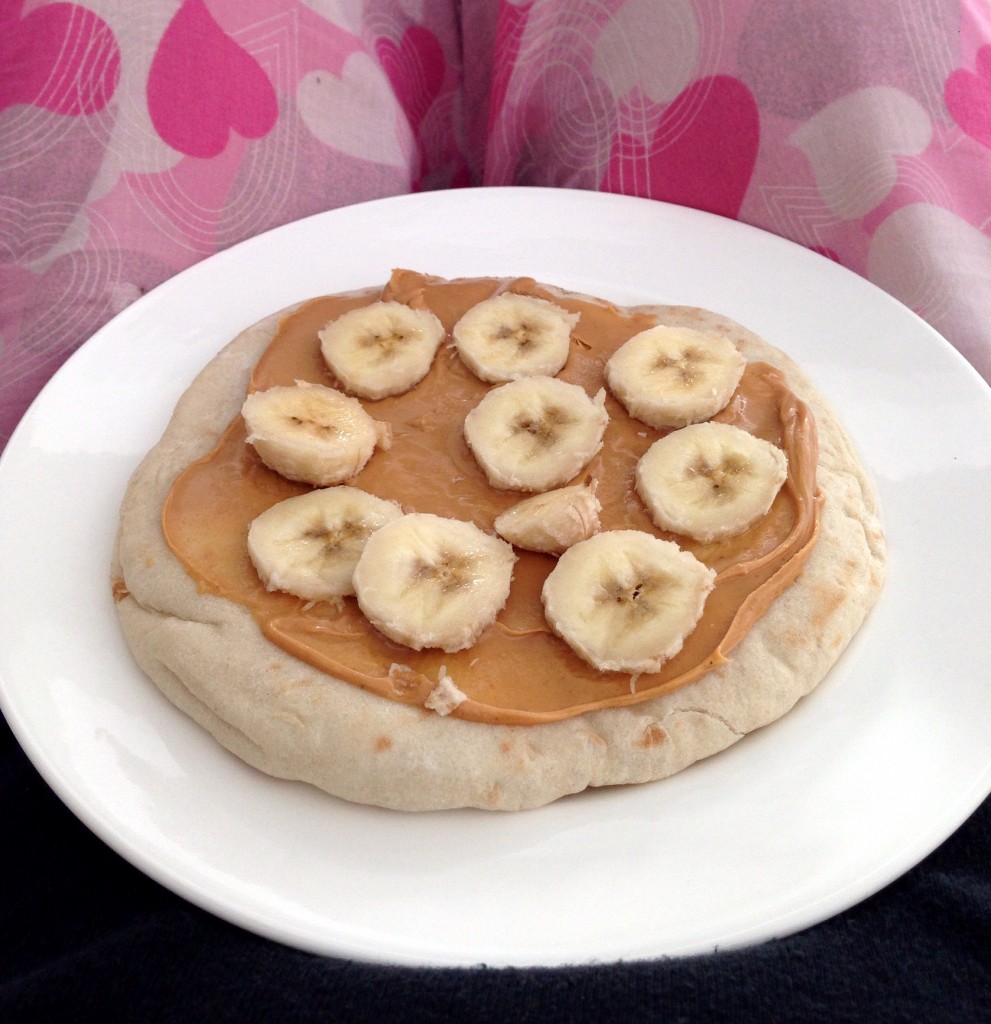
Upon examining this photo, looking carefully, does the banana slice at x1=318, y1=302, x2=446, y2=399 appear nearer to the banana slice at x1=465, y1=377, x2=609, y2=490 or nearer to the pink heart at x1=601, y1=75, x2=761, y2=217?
the banana slice at x1=465, y1=377, x2=609, y2=490

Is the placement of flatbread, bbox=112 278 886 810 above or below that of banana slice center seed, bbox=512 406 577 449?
below

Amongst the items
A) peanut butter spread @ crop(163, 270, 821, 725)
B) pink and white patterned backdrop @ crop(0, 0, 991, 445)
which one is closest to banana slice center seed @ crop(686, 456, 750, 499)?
peanut butter spread @ crop(163, 270, 821, 725)

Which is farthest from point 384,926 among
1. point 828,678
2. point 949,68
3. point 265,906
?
point 949,68

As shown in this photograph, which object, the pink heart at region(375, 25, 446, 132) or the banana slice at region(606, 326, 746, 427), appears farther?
the pink heart at region(375, 25, 446, 132)

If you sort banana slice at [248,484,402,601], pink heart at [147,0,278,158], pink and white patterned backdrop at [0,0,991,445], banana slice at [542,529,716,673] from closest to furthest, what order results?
banana slice at [542,529,716,673], banana slice at [248,484,402,601], pink and white patterned backdrop at [0,0,991,445], pink heart at [147,0,278,158]

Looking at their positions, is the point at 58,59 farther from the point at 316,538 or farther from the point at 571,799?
the point at 571,799

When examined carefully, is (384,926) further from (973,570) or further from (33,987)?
(973,570)

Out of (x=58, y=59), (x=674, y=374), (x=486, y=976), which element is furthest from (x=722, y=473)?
(x=58, y=59)
